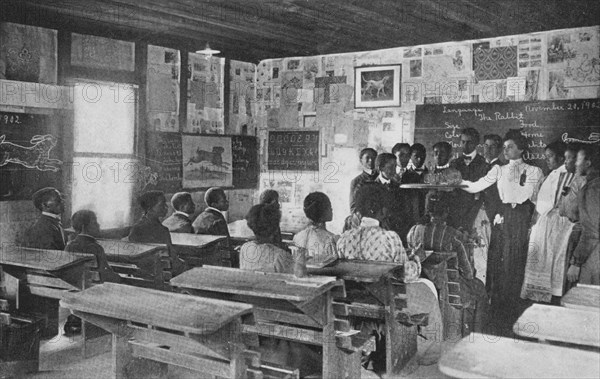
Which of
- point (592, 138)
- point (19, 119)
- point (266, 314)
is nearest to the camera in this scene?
point (266, 314)

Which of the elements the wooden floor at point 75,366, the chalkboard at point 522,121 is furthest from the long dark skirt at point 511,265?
the wooden floor at point 75,366

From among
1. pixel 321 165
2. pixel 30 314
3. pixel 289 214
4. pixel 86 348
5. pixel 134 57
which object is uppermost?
pixel 134 57

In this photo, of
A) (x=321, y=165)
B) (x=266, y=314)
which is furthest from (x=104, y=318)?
(x=321, y=165)

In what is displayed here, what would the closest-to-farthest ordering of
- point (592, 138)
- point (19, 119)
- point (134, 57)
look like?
point (19, 119) → point (592, 138) → point (134, 57)

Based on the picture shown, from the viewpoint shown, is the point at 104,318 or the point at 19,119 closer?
the point at 104,318

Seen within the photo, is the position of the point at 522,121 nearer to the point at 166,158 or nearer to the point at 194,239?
the point at 194,239

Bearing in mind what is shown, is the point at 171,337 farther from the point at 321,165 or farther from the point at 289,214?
the point at 321,165

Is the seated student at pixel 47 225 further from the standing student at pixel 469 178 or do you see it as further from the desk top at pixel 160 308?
the standing student at pixel 469 178

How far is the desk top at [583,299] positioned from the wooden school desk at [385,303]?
0.78m

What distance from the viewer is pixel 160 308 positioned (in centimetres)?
213

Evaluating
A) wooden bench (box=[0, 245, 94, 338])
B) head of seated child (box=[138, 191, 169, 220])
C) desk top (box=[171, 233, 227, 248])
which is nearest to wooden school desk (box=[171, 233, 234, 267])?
desk top (box=[171, 233, 227, 248])

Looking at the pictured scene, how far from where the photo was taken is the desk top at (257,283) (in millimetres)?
2170

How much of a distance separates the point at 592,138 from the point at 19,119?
360cm

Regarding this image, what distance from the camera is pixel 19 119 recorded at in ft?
11.2
